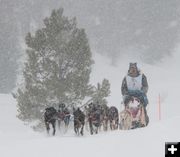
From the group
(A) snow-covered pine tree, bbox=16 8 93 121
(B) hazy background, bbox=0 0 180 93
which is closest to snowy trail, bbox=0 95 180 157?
(A) snow-covered pine tree, bbox=16 8 93 121

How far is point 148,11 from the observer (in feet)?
368

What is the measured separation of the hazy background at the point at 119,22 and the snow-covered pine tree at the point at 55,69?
200 feet

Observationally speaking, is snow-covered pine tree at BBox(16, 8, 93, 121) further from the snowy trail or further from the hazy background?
the hazy background

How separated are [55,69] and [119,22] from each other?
81.5 metres

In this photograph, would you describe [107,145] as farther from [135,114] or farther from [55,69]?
[55,69]

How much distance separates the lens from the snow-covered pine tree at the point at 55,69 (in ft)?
88.7

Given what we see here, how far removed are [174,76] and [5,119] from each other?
169ft

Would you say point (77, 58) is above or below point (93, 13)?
below

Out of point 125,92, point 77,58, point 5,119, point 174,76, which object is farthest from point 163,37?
point 125,92

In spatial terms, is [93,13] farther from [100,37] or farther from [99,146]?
[99,146]

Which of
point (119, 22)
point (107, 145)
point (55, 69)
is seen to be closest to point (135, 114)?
point (107, 145)

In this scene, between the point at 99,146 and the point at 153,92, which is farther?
the point at 153,92

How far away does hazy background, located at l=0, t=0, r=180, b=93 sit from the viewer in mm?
99875

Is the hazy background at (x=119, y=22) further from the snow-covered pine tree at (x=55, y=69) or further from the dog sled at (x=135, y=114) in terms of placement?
the dog sled at (x=135, y=114)
